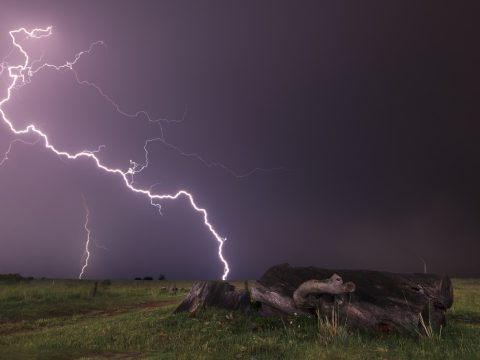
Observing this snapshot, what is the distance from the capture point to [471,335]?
1234 cm

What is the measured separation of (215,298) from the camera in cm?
1631

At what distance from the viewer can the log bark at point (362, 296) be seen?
12969 millimetres

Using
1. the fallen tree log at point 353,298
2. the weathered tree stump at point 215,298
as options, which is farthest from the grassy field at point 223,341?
the weathered tree stump at point 215,298

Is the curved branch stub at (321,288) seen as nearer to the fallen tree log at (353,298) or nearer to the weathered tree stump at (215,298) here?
the fallen tree log at (353,298)

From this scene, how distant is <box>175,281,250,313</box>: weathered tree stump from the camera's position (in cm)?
1575

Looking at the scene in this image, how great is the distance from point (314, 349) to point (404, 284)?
17.7 feet

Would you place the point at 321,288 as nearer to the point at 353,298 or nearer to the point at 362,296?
the point at 353,298

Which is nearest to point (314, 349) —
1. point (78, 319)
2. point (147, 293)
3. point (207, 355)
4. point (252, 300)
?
point (207, 355)

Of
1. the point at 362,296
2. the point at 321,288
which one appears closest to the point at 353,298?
the point at 362,296

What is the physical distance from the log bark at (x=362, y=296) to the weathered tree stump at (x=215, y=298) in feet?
2.30

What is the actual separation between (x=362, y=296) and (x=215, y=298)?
210 inches

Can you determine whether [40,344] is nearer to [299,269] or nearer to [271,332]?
[271,332]

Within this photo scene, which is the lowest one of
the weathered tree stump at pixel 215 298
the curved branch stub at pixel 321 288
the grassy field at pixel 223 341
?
the grassy field at pixel 223 341

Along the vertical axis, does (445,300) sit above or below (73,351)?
above
